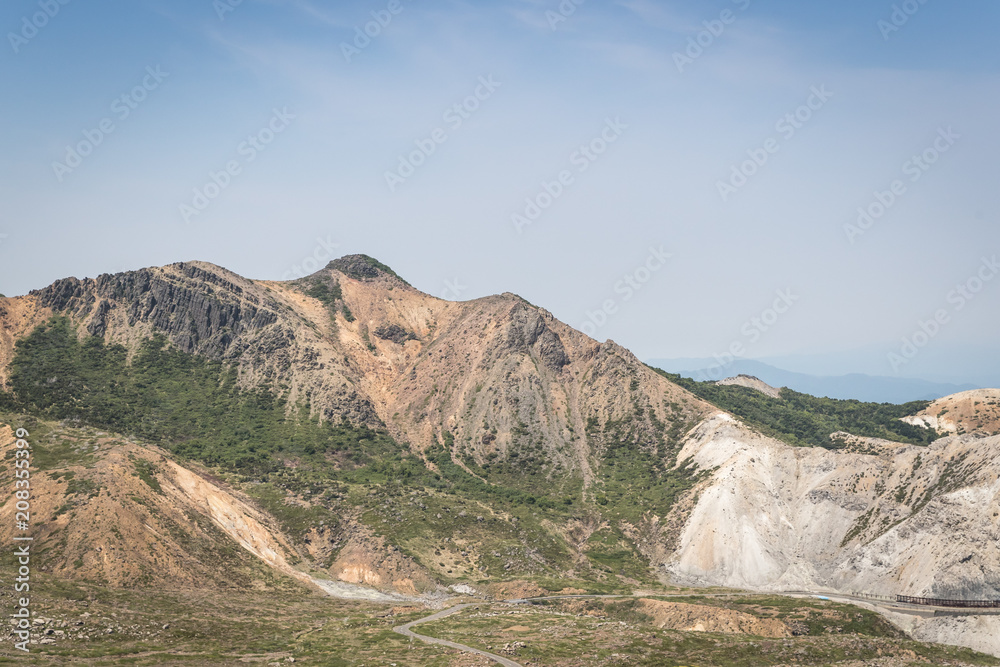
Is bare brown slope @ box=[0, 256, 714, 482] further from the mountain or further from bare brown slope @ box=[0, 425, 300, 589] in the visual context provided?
bare brown slope @ box=[0, 425, 300, 589]

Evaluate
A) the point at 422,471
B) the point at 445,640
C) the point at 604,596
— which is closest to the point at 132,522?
the point at 445,640

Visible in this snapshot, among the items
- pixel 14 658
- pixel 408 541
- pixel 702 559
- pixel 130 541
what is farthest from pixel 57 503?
pixel 702 559

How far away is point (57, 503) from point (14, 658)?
41.4 metres

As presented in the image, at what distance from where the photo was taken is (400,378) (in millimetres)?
199750

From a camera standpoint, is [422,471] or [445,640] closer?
[445,640]

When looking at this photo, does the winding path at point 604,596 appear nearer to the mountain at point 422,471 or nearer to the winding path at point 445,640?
the winding path at point 445,640

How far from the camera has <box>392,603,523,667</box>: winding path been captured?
75125 mm

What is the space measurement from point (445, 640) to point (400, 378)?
390ft

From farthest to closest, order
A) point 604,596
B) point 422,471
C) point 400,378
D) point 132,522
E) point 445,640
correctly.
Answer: point 400,378, point 422,471, point 604,596, point 132,522, point 445,640

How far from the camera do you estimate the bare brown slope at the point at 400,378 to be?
177 metres

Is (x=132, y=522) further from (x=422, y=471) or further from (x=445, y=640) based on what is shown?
(x=422, y=471)

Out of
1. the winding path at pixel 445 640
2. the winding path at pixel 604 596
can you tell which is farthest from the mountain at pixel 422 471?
the winding path at pixel 445 640

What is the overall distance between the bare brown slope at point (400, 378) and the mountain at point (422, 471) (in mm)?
603

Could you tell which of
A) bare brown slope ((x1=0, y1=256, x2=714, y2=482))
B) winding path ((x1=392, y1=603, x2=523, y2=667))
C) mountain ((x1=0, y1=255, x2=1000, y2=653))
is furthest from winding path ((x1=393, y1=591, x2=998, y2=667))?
bare brown slope ((x1=0, y1=256, x2=714, y2=482))
